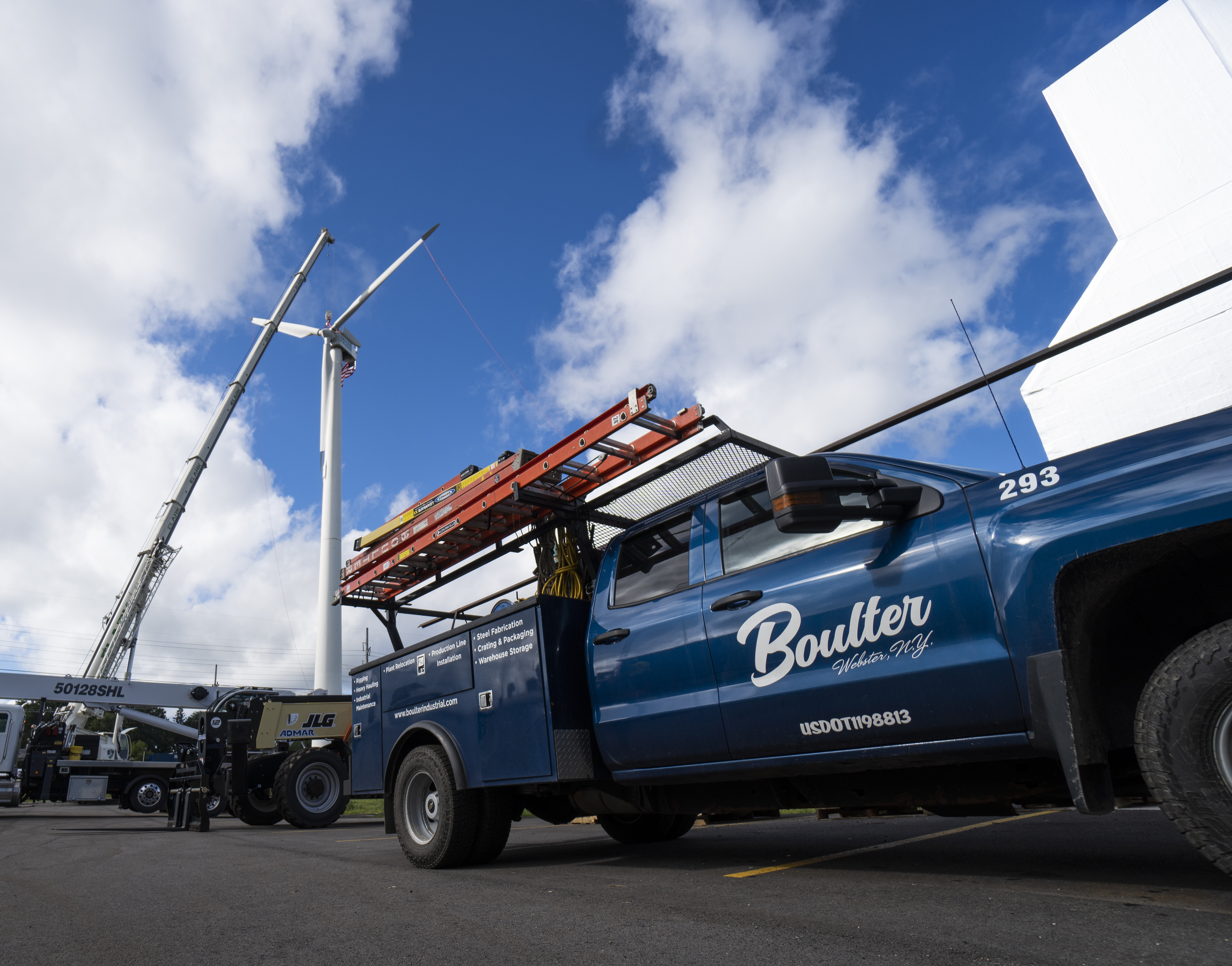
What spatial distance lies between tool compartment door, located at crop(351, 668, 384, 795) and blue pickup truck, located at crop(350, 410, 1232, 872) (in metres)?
0.92

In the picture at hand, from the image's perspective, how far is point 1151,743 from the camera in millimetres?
2340

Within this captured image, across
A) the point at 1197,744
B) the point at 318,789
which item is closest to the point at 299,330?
the point at 318,789

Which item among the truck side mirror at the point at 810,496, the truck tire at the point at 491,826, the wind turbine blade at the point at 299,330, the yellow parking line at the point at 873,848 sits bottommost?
the yellow parking line at the point at 873,848

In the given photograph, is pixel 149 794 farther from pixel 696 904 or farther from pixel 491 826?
pixel 696 904

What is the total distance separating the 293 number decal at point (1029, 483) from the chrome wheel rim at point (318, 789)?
11.7m

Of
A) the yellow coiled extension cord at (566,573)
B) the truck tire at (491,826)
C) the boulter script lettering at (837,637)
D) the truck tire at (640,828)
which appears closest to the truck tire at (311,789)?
the truck tire at (640,828)

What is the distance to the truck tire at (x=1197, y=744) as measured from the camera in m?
2.22

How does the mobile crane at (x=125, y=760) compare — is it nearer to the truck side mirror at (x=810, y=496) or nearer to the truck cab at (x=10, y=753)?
the truck cab at (x=10, y=753)

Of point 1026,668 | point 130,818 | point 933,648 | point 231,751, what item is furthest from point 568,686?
point 130,818

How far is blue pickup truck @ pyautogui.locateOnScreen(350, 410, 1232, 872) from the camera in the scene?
2443mm

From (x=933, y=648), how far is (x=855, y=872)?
162 centimetres

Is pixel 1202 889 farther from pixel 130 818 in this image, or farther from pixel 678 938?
pixel 130 818

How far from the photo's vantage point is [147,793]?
17391 millimetres

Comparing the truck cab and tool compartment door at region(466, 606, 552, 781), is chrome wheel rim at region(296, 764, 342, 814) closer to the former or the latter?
tool compartment door at region(466, 606, 552, 781)
